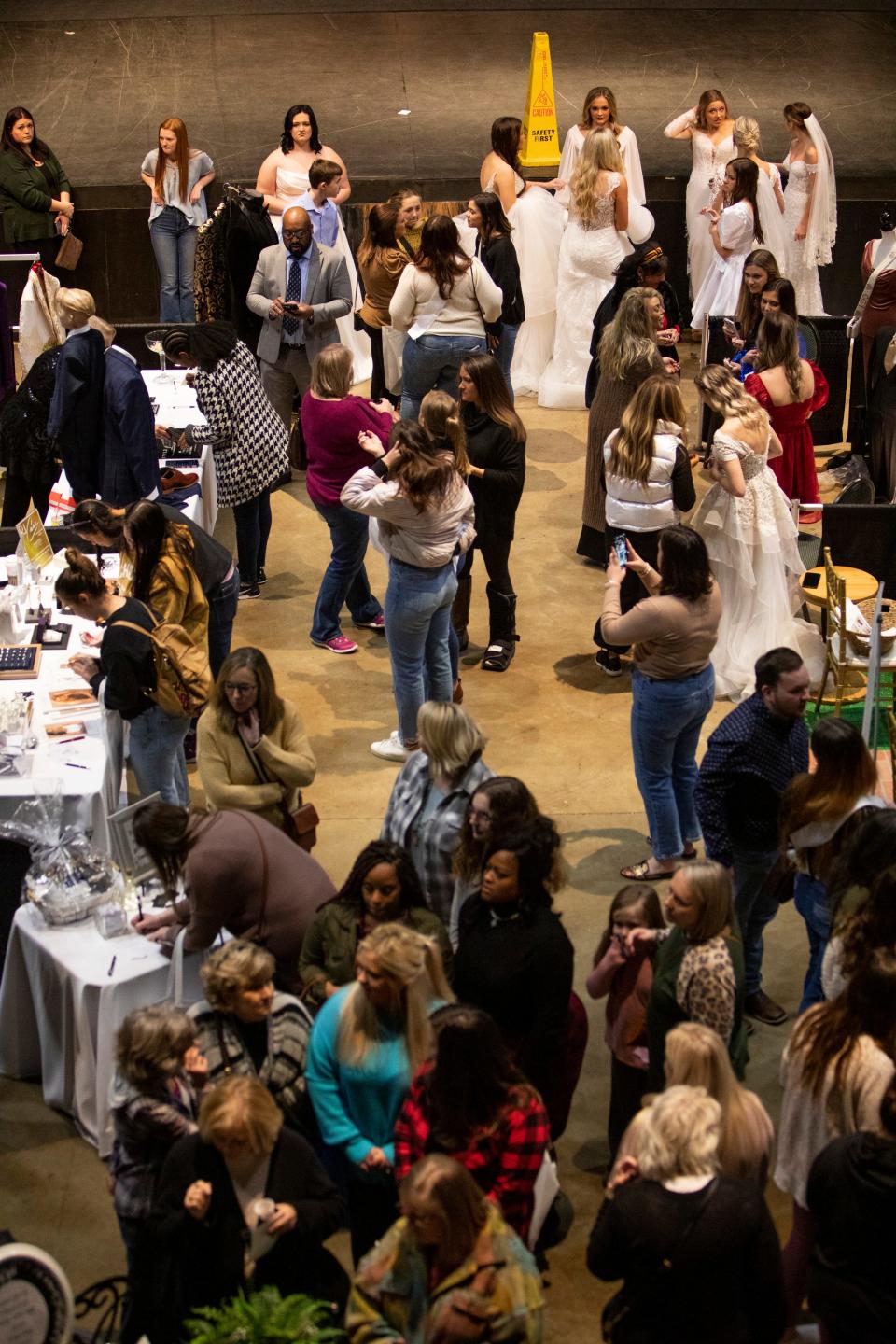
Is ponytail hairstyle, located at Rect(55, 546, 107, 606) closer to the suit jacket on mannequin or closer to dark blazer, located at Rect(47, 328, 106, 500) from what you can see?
dark blazer, located at Rect(47, 328, 106, 500)

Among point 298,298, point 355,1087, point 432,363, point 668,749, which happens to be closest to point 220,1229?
point 355,1087

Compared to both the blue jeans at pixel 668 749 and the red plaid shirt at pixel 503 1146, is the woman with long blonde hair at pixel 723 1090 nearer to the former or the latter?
the red plaid shirt at pixel 503 1146

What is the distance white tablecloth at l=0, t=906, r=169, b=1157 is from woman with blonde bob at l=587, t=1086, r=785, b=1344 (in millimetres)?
1795

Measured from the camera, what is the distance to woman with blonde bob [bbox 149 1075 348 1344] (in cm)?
334

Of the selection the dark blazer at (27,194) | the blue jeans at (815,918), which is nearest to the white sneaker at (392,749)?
the blue jeans at (815,918)

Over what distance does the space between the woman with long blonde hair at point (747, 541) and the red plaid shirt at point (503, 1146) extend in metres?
3.71

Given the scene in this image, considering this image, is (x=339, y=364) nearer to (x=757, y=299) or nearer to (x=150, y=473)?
(x=150, y=473)

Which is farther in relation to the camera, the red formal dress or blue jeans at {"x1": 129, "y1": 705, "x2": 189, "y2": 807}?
the red formal dress

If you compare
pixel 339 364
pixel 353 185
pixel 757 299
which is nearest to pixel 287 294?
pixel 339 364

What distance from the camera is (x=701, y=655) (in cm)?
530

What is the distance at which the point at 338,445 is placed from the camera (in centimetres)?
693

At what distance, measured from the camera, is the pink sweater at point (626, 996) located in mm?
4043

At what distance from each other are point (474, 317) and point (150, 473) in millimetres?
1922

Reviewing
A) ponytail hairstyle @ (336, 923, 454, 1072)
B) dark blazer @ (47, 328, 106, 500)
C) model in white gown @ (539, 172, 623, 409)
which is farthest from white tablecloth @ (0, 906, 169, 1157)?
model in white gown @ (539, 172, 623, 409)
